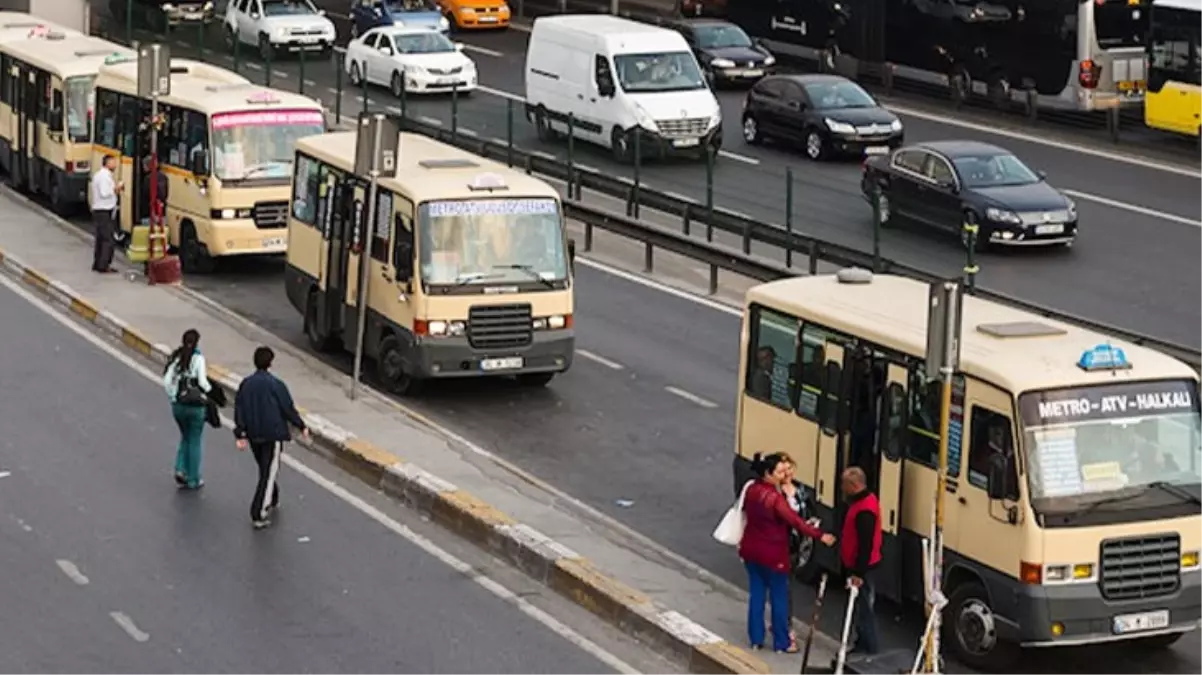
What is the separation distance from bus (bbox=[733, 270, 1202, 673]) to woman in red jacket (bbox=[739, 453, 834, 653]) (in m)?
1.08

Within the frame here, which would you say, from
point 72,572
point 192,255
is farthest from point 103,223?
point 72,572

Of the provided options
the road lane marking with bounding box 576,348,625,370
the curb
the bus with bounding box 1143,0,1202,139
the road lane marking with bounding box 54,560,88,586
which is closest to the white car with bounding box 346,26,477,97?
the bus with bounding box 1143,0,1202,139

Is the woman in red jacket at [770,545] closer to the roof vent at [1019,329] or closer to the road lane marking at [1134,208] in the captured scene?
the roof vent at [1019,329]

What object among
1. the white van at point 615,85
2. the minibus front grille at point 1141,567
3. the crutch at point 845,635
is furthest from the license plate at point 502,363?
the white van at point 615,85

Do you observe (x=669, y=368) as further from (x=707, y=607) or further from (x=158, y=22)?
(x=158, y=22)

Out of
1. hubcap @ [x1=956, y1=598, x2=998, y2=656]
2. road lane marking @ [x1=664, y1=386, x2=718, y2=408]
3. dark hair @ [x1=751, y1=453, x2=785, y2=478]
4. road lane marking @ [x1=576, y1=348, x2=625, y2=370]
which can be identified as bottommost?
road lane marking @ [x1=576, y1=348, x2=625, y2=370]

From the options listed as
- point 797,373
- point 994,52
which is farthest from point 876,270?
point 994,52

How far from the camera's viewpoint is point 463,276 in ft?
79.8

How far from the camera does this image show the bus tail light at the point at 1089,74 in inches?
1749

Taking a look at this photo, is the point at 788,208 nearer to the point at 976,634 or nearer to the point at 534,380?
the point at 534,380

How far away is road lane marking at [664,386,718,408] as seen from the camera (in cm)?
2455

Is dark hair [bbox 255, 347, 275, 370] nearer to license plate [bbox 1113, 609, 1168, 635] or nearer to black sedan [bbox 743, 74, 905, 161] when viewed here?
license plate [bbox 1113, 609, 1168, 635]

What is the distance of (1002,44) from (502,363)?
24.1 metres

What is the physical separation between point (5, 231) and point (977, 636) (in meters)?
21.2
